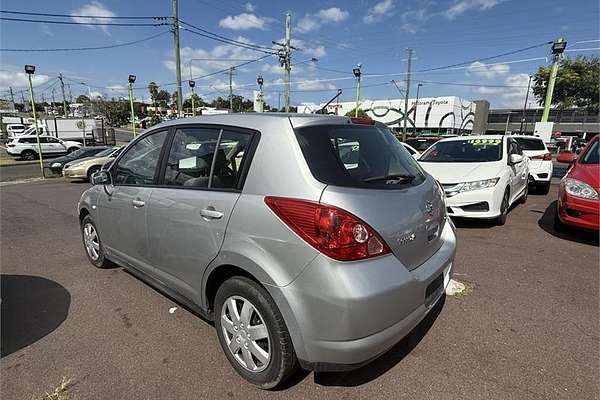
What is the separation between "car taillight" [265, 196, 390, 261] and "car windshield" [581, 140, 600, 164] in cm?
520

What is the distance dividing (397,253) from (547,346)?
5.41 feet

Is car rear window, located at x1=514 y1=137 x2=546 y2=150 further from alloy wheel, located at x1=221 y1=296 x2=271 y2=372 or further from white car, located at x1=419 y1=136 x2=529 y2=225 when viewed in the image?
alloy wheel, located at x1=221 y1=296 x2=271 y2=372

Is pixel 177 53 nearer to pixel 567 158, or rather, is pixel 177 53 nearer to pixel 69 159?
pixel 69 159

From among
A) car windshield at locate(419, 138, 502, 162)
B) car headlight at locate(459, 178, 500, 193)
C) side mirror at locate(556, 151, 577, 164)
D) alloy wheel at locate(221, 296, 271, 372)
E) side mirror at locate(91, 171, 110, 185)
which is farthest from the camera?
car windshield at locate(419, 138, 502, 162)

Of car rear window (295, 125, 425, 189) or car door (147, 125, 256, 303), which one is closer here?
car rear window (295, 125, 425, 189)

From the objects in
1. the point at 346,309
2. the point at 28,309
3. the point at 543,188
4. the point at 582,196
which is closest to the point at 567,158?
the point at 582,196

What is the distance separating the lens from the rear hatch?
191 centimetres

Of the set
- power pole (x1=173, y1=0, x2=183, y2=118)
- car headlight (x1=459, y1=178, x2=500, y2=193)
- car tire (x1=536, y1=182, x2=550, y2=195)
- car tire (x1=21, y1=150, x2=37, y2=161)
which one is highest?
power pole (x1=173, y1=0, x2=183, y2=118)

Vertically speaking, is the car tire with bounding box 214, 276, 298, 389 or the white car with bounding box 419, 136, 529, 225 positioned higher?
the white car with bounding box 419, 136, 529, 225

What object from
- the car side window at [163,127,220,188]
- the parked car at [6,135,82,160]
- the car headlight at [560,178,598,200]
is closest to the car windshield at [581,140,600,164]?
the car headlight at [560,178,598,200]

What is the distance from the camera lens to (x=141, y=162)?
3.17 meters

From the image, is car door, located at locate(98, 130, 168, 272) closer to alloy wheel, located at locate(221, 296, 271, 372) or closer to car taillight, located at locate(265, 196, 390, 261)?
alloy wheel, located at locate(221, 296, 271, 372)

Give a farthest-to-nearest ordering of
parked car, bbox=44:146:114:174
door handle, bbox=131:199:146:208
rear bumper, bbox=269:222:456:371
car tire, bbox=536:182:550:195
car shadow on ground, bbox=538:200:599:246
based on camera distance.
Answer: parked car, bbox=44:146:114:174, car tire, bbox=536:182:550:195, car shadow on ground, bbox=538:200:599:246, door handle, bbox=131:199:146:208, rear bumper, bbox=269:222:456:371

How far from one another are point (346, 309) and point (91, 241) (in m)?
3.64
